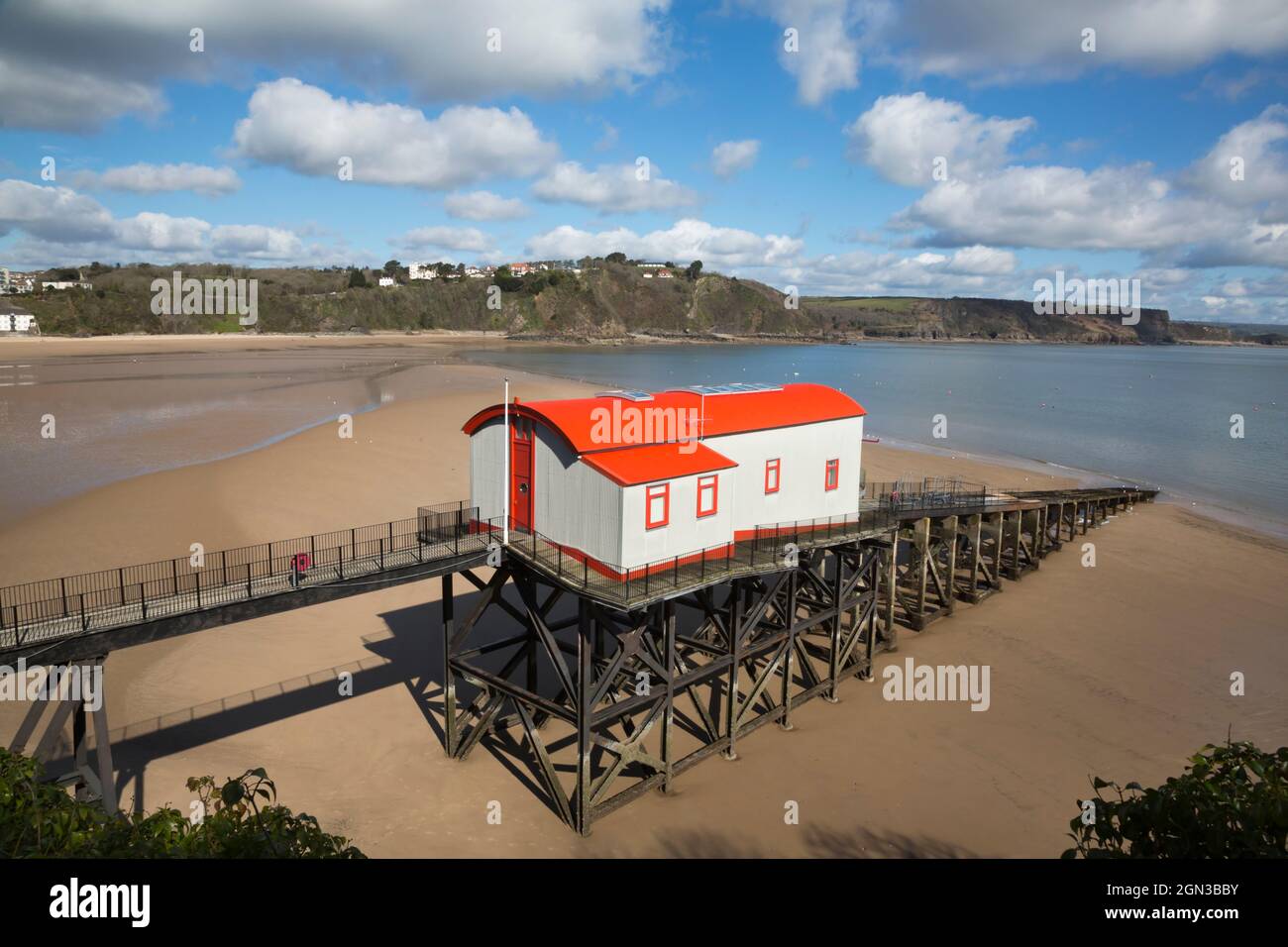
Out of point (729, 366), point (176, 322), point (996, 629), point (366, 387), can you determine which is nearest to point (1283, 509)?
point (996, 629)

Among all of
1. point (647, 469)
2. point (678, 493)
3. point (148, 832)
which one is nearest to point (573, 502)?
point (647, 469)

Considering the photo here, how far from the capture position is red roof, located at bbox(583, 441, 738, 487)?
16.6 meters

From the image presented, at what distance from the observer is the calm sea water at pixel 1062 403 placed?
60.1 metres

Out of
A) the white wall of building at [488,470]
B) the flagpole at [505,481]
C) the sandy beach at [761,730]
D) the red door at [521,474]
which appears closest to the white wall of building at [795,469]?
the red door at [521,474]

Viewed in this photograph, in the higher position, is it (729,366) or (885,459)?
(729,366)

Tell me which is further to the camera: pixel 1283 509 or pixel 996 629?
→ pixel 1283 509

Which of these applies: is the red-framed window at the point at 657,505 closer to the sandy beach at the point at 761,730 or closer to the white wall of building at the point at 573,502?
the white wall of building at the point at 573,502

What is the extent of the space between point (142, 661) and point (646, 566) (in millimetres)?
15051

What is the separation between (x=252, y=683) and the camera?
20.7m

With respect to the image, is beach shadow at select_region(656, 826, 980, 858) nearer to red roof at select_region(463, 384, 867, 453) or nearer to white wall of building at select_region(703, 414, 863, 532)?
white wall of building at select_region(703, 414, 863, 532)

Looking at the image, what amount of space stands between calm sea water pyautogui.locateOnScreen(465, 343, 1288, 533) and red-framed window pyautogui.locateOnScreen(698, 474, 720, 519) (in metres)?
42.0

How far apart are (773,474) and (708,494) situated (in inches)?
145
